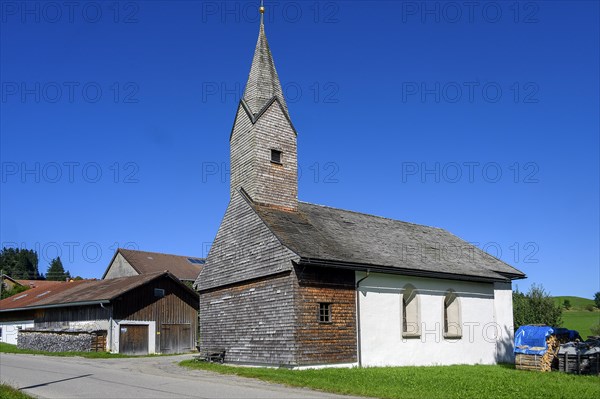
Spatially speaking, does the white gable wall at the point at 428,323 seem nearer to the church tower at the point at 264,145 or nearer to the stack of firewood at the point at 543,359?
the stack of firewood at the point at 543,359

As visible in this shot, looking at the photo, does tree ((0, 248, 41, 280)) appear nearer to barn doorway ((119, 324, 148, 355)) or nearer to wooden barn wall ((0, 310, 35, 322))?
wooden barn wall ((0, 310, 35, 322))

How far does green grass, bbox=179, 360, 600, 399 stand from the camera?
1470 centimetres

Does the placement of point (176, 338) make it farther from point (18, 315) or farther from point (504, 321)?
point (504, 321)

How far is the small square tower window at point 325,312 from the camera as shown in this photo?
21398 mm

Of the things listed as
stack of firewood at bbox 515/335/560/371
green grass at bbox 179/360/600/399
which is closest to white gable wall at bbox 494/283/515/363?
stack of firewood at bbox 515/335/560/371

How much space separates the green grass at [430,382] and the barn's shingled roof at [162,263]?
32.7 m

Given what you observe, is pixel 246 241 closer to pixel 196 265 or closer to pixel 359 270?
pixel 359 270

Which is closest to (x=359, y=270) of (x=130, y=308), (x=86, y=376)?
(x=86, y=376)

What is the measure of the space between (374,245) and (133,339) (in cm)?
1710

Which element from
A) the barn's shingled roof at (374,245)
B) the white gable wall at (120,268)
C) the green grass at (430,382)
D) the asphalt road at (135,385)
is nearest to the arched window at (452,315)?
the barn's shingled roof at (374,245)

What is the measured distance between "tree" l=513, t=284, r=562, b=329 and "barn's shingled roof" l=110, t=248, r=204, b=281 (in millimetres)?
29571

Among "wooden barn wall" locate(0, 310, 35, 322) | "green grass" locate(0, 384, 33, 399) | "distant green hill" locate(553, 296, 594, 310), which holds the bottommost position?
"distant green hill" locate(553, 296, 594, 310)

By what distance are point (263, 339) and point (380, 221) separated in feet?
37.3

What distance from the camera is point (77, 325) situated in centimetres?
3562
